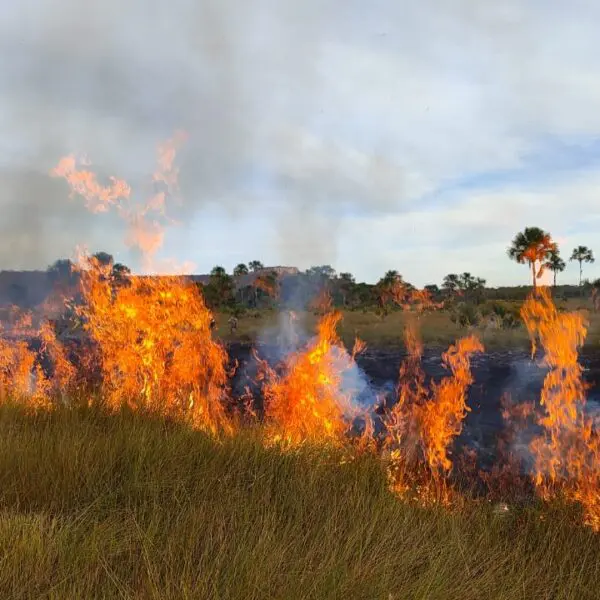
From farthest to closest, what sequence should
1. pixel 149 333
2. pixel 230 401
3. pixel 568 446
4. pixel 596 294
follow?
pixel 596 294 < pixel 230 401 < pixel 568 446 < pixel 149 333

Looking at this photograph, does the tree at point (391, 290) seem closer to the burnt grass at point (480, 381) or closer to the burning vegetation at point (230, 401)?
the burnt grass at point (480, 381)

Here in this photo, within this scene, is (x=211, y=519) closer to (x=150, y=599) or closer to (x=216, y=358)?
(x=150, y=599)

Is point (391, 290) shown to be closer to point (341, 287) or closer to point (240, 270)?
point (341, 287)

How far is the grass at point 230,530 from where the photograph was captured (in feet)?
12.6

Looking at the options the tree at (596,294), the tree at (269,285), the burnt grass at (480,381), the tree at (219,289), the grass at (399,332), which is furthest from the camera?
the tree at (269,285)

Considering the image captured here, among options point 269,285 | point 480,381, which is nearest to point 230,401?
point 480,381

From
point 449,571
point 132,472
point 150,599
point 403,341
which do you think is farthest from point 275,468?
point 403,341

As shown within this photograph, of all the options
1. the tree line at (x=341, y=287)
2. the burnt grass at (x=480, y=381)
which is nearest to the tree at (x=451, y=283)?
the tree line at (x=341, y=287)

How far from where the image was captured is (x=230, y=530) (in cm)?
471

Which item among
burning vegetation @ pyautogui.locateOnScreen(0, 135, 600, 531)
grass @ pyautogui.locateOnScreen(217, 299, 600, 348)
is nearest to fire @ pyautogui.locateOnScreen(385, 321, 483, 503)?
burning vegetation @ pyautogui.locateOnScreen(0, 135, 600, 531)

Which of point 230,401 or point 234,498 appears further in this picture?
point 230,401

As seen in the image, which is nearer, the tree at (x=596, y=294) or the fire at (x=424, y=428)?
the fire at (x=424, y=428)

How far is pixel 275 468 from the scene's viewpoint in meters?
6.83

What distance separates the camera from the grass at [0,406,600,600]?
12.6 feet
